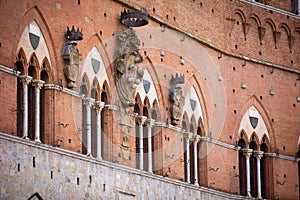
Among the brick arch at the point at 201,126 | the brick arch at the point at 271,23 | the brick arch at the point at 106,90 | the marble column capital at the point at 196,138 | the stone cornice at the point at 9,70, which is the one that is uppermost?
the brick arch at the point at 271,23

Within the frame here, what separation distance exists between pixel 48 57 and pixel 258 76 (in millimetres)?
9874

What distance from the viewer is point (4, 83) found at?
28.8 m

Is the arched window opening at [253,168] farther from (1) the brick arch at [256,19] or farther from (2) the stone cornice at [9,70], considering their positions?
(2) the stone cornice at [9,70]

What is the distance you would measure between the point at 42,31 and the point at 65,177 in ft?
9.90

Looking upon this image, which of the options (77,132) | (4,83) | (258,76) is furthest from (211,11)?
(4,83)

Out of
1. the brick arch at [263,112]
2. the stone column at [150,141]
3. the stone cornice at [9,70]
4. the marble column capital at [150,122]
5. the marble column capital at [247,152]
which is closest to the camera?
the stone cornice at [9,70]

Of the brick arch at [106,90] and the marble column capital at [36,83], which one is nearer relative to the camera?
the marble column capital at [36,83]

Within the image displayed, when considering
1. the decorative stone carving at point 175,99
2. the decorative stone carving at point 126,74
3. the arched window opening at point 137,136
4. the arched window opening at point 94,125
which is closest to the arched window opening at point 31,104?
the arched window opening at point 94,125

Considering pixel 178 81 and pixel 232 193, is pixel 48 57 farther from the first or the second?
pixel 232 193

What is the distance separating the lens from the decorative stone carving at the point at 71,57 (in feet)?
102

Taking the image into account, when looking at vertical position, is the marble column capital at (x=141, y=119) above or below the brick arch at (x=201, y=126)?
above

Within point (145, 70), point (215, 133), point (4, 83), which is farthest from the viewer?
point (215, 133)

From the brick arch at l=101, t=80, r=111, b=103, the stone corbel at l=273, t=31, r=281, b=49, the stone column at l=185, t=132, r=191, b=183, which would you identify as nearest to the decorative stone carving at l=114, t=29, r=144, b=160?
the brick arch at l=101, t=80, r=111, b=103

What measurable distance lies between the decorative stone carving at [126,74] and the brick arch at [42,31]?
2.43 metres
